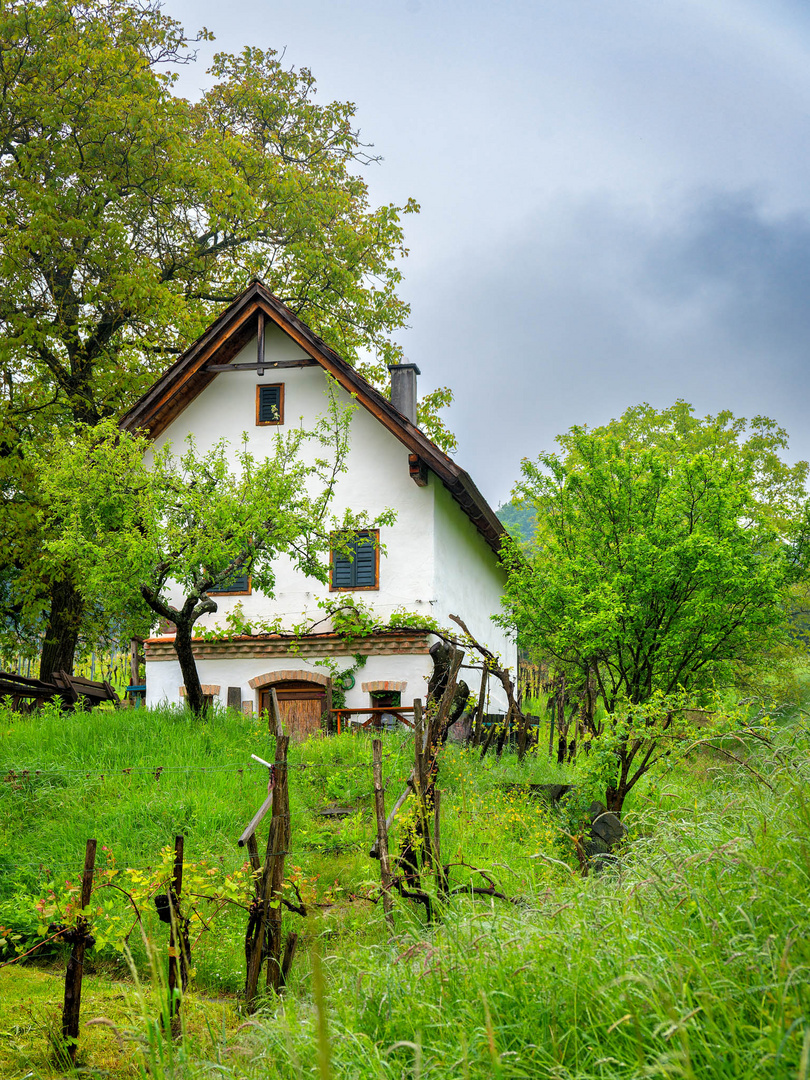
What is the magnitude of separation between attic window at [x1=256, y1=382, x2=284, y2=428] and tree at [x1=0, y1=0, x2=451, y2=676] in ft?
9.90

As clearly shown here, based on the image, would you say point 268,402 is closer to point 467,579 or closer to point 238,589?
point 238,589

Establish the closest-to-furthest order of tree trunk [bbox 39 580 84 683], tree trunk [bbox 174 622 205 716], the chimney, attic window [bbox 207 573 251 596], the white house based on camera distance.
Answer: tree trunk [bbox 174 622 205 716] → the white house → attic window [bbox 207 573 251 596] → the chimney → tree trunk [bbox 39 580 84 683]

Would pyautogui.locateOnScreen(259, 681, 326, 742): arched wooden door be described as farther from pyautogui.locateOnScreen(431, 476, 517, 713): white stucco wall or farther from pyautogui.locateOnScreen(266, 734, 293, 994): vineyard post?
pyautogui.locateOnScreen(266, 734, 293, 994): vineyard post

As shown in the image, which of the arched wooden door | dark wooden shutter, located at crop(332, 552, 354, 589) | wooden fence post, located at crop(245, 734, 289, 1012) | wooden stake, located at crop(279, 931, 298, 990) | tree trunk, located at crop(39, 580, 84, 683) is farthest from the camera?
tree trunk, located at crop(39, 580, 84, 683)

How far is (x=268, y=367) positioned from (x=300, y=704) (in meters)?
6.77

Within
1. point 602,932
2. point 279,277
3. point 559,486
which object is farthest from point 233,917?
point 279,277

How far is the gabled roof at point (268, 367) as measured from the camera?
623 inches

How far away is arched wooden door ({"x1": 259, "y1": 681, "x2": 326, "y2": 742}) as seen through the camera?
52.7ft

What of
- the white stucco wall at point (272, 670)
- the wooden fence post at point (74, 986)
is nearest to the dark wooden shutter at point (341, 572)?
the white stucco wall at point (272, 670)

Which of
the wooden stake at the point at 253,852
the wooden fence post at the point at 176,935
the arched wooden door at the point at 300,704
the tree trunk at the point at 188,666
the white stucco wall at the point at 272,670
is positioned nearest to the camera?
the wooden fence post at the point at 176,935

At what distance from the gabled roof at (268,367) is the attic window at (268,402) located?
582mm

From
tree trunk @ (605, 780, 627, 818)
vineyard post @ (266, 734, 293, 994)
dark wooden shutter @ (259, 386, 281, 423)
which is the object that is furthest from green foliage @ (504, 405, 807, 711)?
dark wooden shutter @ (259, 386, 281, 423)

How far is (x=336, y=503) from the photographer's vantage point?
16.8m

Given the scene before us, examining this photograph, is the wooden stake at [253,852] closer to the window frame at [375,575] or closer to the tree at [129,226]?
the window frame at [375,575]
